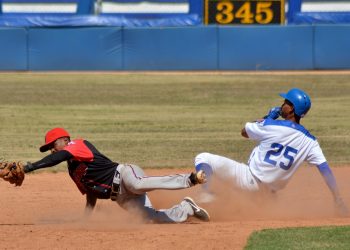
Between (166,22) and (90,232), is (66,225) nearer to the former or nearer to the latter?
(90,232)

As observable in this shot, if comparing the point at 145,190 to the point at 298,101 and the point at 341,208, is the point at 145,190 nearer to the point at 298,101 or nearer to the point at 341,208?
the point at 298,101

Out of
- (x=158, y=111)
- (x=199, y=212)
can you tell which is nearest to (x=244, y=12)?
(x=158, y=111)

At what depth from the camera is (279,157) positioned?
8.11 metres

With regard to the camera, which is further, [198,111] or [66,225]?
[198,111]

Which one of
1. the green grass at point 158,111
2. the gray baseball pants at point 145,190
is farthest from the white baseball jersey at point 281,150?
the green grass at point 158,111

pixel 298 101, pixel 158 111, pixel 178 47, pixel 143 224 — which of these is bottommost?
pixel 158 111

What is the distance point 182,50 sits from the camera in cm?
2620

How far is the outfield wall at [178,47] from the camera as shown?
85.0ft

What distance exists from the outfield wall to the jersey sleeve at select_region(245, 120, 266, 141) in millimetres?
17756

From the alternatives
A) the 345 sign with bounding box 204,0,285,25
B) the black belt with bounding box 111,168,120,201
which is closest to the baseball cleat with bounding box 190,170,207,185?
the black belt with bounding box 111,168,120,201

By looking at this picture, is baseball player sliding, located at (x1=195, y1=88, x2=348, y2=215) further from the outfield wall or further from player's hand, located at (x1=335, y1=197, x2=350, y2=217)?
the outfield wall

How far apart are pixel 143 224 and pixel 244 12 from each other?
1958 centimetres

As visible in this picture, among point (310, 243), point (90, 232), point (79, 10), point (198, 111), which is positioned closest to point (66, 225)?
point (90, 232)

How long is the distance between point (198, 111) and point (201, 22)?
953 centimetres
